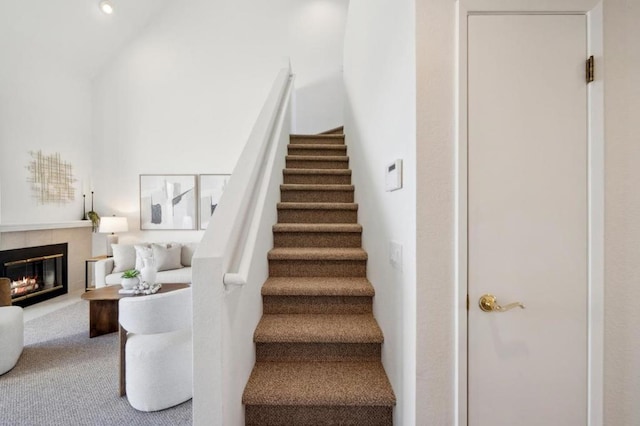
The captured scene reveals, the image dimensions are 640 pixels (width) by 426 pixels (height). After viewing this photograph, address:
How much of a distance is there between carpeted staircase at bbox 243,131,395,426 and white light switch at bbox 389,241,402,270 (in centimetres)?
45

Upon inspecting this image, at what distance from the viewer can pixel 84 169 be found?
179 inches

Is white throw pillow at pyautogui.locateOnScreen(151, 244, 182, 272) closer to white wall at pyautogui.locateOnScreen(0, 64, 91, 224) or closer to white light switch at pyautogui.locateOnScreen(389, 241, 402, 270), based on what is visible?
white wall at pyautogui.locateOnScreen(0, 64, 91, 224)

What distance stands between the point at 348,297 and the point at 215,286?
99 cm

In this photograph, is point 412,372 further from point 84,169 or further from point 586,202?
point 84,169

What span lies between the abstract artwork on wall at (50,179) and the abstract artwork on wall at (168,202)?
969 millimetres

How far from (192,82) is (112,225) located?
2657 millimetres

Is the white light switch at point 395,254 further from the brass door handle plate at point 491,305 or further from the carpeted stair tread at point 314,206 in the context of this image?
the carpeted stair tread at point 314,206

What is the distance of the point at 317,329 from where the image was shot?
1.53 meters

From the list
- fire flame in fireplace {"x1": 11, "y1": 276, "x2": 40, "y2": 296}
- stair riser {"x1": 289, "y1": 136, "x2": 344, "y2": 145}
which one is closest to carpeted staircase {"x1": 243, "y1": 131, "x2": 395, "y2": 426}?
stair riser {"x1": 289, "y1": 136, "x2": 344, "y2": 145}

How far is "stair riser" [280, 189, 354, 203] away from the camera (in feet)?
8.45

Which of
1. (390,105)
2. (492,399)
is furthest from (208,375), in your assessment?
(390,105)

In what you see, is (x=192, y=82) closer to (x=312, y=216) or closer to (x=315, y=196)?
(x=315, y=196)

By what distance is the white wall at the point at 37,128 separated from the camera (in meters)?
3.46

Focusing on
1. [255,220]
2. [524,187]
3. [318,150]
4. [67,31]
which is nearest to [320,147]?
[318,150]
